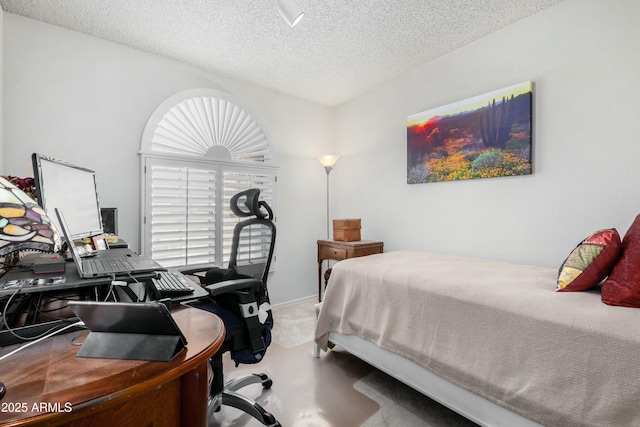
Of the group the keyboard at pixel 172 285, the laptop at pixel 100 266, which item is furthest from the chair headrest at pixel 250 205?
the laptop at pixel 100 266

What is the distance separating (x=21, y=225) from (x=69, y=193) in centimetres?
72

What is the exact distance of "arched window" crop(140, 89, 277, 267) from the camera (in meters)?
2.79

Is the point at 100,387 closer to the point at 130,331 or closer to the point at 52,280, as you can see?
the point at 130,331

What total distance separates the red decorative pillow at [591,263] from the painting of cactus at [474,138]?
0.98 m

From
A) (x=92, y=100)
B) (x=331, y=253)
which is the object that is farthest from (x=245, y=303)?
(x=92, y=100)

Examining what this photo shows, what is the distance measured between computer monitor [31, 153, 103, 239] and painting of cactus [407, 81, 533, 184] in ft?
8.62

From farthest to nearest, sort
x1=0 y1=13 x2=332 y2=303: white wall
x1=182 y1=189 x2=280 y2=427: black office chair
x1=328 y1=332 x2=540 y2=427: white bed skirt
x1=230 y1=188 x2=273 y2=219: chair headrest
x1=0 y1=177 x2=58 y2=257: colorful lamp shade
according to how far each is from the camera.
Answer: x1=0 y1=13 x2=332 y2=303: white wall, x1=230 y1=188 x2=273 y2=219: chair headrest, x1=182 y1=189 x2=280 y2=427: black office chair, x1=328 y1=332 x2=540 y2=427: white bed skirt, x1=0 y1=177 x2=58 y2=257: colorful lamp shade

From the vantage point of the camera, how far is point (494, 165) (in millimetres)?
2479

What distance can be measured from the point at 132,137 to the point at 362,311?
2.47 m

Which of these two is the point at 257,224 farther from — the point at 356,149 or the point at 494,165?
the point at 356,149

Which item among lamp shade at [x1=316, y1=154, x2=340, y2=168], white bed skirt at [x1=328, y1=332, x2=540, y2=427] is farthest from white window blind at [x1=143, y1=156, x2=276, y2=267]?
white bed skirt at [x1=328, y1=332, x2=540, y2=427]

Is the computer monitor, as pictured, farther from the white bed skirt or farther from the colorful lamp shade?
the white bed skirt

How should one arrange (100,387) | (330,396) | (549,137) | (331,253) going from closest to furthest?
(100,387), (330,396), (549,137), (331,253)

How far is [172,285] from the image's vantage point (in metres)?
1.21
